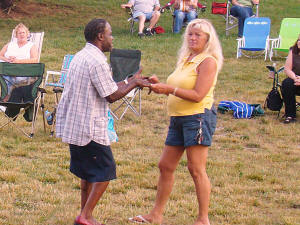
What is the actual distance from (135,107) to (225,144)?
2108mm

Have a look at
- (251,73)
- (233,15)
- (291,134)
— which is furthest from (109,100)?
(233,15)

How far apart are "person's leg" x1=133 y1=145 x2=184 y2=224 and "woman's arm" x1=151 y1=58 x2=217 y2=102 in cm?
45

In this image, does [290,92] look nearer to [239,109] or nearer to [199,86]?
[239,109]

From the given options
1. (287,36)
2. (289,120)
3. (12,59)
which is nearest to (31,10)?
(287,36)

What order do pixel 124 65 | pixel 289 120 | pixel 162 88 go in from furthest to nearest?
pixel 124 65 → pixel 289 120 → pixel 162 88

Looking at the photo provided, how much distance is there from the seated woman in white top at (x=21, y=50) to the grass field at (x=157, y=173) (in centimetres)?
77

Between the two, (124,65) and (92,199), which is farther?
(124,65)

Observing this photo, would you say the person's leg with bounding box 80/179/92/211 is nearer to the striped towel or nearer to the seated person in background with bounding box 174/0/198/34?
the striped towel

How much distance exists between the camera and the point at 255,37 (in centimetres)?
1259

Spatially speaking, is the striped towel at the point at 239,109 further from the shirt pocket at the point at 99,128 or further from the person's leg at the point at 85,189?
the shirt pocket at the point at 99,128

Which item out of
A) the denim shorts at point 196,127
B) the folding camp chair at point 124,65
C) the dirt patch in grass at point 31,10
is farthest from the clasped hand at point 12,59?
the dirt patch in grass at point 31,10

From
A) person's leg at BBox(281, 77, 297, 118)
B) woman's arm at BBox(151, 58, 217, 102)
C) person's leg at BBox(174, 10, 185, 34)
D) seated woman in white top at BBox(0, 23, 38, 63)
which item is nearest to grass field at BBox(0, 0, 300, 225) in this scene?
person's leg at BBox(281, 77, 297, 118)

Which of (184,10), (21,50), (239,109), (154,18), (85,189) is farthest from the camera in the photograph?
(184,10)

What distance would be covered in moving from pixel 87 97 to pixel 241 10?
10.9 m
